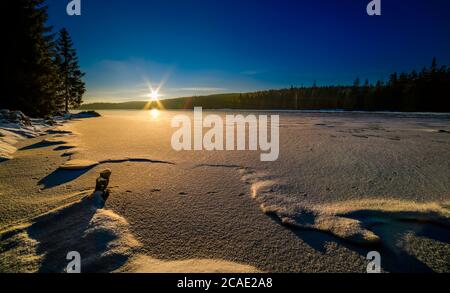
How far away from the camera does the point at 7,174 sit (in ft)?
9.18

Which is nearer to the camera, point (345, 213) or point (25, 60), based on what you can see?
point (345, 213)

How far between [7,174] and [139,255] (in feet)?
9.98

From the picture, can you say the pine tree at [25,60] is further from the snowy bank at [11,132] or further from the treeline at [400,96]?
the treeline at [400,96]

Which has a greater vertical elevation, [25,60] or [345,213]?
[25,60]

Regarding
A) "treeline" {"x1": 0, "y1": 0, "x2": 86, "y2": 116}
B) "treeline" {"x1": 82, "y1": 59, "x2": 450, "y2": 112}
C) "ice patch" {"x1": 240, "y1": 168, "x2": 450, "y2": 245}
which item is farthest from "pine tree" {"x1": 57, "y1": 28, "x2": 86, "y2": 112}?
"treeline" {"x1": 82, "y1": 59, "x2": 450, "y2": 112}

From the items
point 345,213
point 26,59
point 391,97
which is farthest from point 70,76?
point 391,97

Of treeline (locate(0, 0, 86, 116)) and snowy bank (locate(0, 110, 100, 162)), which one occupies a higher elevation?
treeline (locate(0, 0, 86, 116))

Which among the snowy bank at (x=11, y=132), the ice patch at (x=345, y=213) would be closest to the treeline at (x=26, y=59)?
the snowy bank at (x=11, y=132)

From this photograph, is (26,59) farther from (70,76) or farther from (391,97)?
(391,97)

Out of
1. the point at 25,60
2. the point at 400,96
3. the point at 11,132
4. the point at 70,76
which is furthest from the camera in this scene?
the point at 400,96

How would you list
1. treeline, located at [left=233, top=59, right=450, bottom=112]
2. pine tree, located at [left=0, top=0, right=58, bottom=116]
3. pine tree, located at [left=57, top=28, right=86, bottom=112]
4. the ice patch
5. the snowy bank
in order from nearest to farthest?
the ice patch
the snowy bank
pine tree, located at [left=0, top=0, right=58, bottom=116]
pine tree, located at [left=57, top=28, right=86, bottom=112]
treeline, located at [left=233, top=59, right=450, bottom=112]

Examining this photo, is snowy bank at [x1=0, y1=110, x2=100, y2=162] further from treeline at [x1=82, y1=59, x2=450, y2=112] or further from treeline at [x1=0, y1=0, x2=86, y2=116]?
treeline at [x1=82, y1=59, x2=450, y2=112]

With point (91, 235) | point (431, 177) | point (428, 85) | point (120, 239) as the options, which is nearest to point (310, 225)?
point (120, 239)
